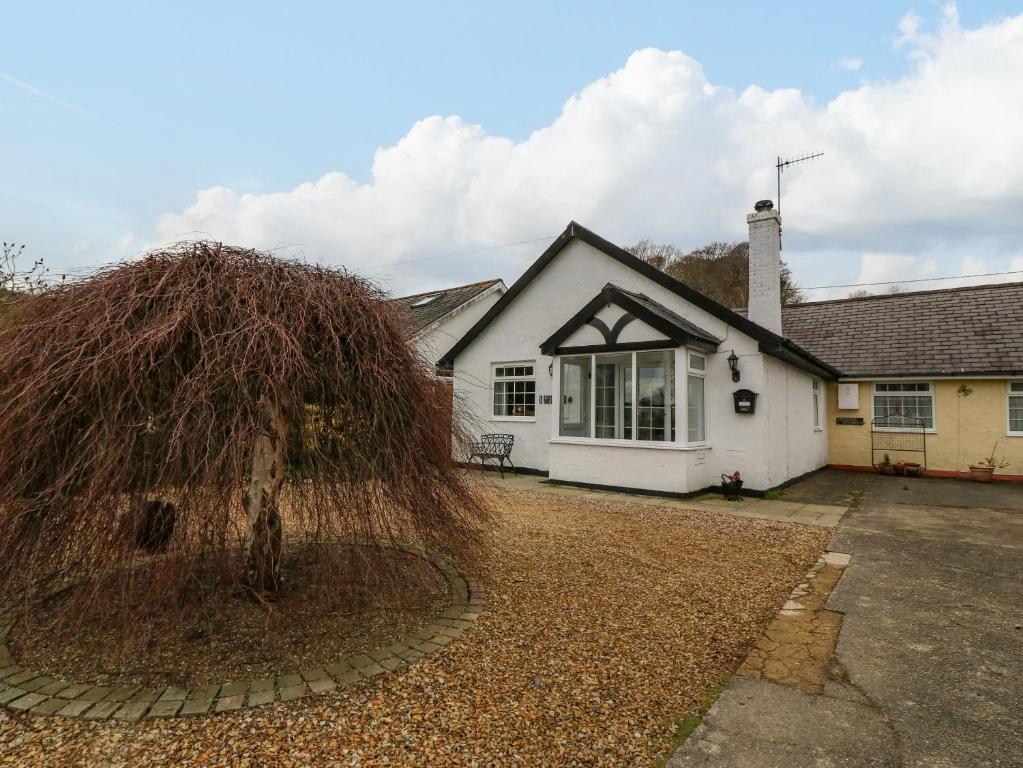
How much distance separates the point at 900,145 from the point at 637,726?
15.3 m

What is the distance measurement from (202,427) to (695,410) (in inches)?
337

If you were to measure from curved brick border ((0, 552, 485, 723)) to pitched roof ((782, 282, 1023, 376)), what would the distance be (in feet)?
48.2

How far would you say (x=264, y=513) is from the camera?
3432 mm

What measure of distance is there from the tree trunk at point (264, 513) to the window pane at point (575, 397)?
7263 mm

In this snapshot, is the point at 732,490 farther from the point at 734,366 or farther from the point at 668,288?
the point at 668,288

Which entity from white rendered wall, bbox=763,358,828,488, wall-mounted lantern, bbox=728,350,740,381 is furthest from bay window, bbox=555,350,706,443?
white rendered wall, bbox=763,358,828,488

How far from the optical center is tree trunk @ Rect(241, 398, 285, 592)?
3287 mm

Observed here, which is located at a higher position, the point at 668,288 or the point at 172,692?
the point at 668,288

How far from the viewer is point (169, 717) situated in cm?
239

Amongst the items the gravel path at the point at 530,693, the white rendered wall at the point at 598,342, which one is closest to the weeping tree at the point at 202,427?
the gravel path at the point at 530,693

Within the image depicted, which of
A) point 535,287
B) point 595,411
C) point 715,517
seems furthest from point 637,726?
point 535,287

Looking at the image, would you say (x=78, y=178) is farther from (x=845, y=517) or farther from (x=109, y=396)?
(x=845, y=517)

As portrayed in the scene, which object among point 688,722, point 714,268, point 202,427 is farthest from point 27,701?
point 714,268

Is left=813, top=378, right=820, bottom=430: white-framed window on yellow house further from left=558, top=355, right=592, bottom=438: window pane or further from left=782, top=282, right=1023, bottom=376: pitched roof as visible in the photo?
left=558, top=355, right=592, bottom=438: window pane
